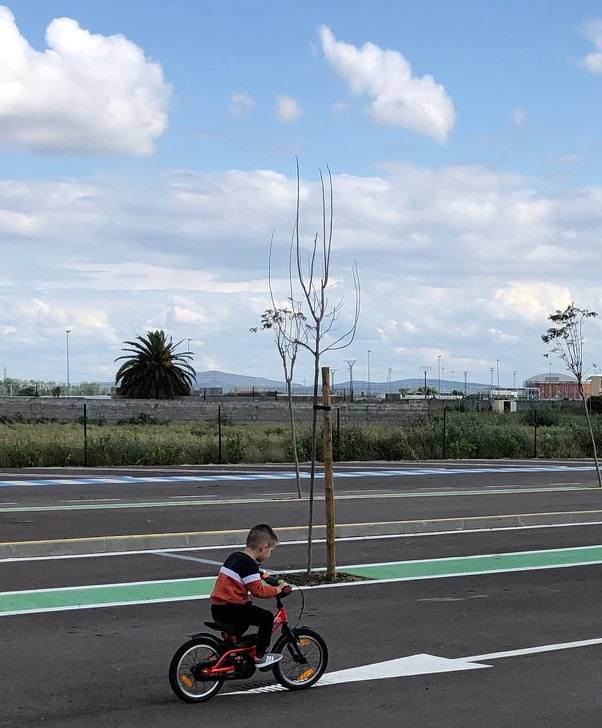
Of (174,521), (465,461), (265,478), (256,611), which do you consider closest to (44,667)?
(256,611)

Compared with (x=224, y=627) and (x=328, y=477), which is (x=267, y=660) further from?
(x=328, y=477)

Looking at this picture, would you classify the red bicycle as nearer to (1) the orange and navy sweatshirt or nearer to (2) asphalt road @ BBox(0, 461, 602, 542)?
(1) the orange and navy sweatshirt

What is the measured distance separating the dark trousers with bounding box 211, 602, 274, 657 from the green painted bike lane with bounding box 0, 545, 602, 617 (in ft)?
12.3

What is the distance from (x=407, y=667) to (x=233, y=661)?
1618 millimetres

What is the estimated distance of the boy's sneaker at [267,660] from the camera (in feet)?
25.2

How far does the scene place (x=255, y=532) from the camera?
771 cm

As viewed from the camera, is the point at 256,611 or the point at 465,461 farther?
the point at 465,461

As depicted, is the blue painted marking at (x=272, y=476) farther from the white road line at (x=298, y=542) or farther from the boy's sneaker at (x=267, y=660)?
the boy's sneaker at (x=267, y=660)

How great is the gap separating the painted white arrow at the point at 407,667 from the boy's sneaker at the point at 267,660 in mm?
305

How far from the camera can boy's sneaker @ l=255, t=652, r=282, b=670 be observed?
25.2ft

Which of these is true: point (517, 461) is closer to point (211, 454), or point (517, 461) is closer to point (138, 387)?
point (211, 454)

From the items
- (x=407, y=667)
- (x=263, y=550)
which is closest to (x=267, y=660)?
(x=263, y=550)

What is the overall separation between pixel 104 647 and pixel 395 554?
6493 millimetres

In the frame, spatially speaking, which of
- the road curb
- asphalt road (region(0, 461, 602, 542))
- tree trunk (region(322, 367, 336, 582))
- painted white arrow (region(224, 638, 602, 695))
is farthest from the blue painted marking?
painted white arrow (region(224, 638, 602, 695))
